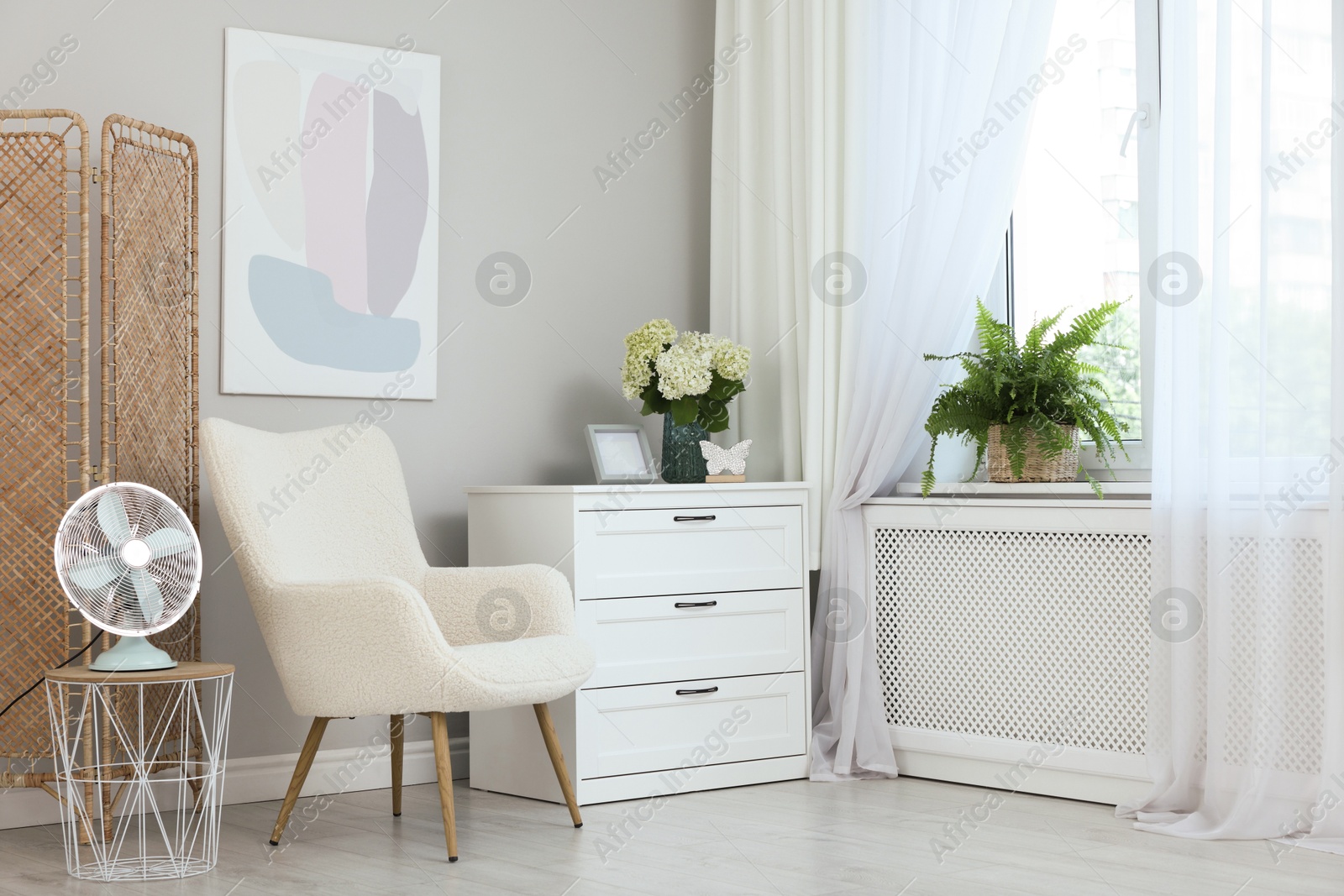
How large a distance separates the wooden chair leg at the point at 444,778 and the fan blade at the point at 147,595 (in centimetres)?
57

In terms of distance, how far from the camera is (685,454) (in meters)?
3.65

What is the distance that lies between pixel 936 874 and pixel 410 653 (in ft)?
3.57

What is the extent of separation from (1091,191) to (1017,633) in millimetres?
1136

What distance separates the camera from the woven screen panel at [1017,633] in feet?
10.0

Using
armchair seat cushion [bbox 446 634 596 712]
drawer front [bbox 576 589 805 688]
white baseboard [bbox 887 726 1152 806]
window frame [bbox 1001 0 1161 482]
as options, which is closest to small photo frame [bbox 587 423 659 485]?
drawer front [bbox 576 589 805 688]

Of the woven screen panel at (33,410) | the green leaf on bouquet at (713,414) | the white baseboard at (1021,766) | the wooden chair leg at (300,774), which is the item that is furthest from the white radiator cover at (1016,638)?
the woven screen panel at (33,410)

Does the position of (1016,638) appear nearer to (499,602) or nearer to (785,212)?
(499,602)

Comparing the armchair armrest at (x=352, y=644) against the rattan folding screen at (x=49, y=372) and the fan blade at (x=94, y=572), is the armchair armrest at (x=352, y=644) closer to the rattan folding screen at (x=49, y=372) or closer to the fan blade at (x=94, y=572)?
the fan blade at (x=94, y=572)

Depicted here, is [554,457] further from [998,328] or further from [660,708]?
[998,328]

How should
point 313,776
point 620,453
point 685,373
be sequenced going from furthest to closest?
point 620,453 < point 685,373 < point 313,776

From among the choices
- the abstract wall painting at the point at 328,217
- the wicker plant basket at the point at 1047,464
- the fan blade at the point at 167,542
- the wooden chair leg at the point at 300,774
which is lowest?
the wooden chair leg at the point at 300,774

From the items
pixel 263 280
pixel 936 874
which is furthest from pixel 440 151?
pixel 936 874

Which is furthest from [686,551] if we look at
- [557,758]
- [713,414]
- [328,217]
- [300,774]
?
[328,217]

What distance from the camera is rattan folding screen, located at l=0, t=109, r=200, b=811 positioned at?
9.54ft
